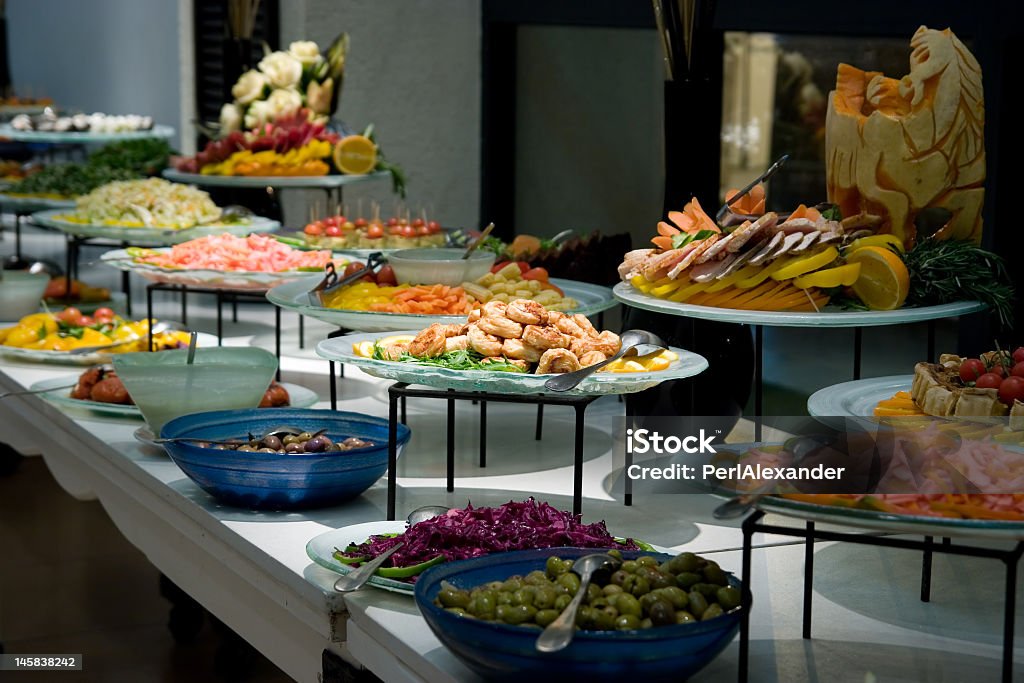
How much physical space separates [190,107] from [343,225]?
2199 millimetres

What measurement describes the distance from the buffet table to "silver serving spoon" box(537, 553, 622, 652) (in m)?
0.15

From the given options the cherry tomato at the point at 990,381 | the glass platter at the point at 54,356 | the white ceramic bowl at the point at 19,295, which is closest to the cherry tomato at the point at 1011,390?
the cherry tomato at the point at 990,381

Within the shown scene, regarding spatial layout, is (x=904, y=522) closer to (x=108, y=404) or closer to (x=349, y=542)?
(x=349, y=542)

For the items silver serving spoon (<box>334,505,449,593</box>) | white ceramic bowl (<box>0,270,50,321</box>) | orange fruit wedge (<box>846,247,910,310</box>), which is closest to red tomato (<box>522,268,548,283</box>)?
orange fruit wedge (<box>846,247,910,310</box>)

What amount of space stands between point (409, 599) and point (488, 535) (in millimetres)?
114

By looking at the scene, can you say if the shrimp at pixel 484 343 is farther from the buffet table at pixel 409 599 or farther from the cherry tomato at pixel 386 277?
the cherry tomato at pixel 386 277

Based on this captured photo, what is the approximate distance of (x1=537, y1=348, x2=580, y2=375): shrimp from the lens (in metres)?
1.86

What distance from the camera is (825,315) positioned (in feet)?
5.84

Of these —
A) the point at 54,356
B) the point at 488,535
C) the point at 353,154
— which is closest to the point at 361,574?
the point at 488,535

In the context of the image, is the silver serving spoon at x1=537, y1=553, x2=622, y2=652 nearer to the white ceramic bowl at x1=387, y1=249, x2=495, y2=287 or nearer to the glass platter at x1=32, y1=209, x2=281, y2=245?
the white ceramic bowl at x1=387, y1=249, x2=495, y2=287

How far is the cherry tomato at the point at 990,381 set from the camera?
1.61 m

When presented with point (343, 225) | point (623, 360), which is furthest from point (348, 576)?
point (343, 225)

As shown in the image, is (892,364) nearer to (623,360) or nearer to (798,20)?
(798,20)

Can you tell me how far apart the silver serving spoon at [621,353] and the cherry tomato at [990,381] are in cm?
45
